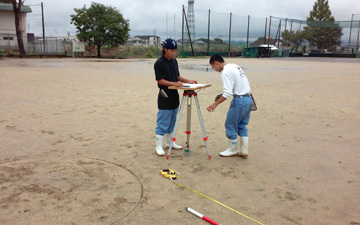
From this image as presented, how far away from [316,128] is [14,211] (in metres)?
5.78

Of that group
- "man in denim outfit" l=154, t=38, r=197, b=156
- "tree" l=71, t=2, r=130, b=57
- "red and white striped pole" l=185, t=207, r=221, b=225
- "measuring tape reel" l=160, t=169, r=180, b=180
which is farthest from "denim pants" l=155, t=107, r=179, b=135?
"tree" l=71, t=2, r=130, b=57

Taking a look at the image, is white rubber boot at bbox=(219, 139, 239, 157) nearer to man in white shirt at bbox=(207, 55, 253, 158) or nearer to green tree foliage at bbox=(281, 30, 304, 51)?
man in white shirt at bbox=(207, 55, 253, 158)

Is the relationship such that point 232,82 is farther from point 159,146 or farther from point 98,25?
point 98,25

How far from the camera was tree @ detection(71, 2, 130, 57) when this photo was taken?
40325mm

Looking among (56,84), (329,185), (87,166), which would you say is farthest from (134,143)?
(56,84)

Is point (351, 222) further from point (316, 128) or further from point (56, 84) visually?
point (56, 84)

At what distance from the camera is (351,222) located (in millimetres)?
2893

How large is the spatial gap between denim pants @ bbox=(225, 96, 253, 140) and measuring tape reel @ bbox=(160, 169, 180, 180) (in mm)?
1144

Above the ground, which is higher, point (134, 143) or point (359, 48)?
point (359, 48)

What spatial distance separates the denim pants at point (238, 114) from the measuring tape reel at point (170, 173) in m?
1.14

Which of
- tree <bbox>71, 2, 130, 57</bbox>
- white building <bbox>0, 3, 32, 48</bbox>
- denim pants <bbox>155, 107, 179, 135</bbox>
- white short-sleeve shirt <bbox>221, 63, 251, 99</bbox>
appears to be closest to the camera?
white short-sleeve shirt <bbox>221, 63, 251, 99</bbox>

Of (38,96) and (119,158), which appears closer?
(119,158)

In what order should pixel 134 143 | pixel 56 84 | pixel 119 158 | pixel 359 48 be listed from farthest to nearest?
pixel 359 48
pixel 56 84
pixel 134 143
pixel 119 158

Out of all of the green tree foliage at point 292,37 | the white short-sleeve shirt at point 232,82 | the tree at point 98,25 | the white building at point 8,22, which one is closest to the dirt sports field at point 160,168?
the white short-sleeve shirt at point 232,82
